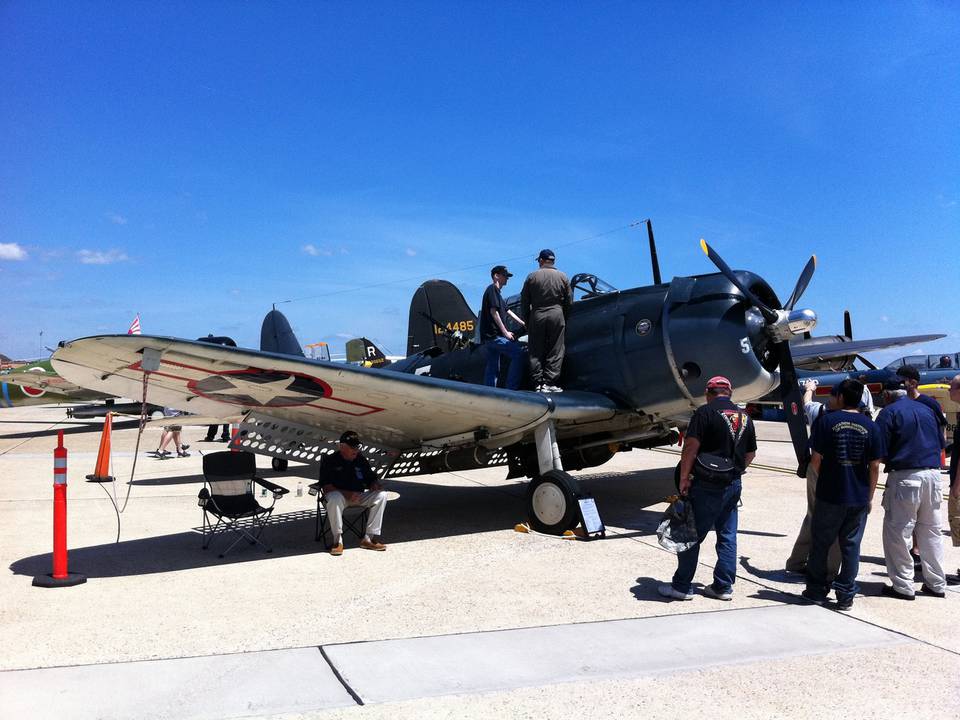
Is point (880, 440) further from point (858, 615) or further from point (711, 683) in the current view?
point (711, 683)

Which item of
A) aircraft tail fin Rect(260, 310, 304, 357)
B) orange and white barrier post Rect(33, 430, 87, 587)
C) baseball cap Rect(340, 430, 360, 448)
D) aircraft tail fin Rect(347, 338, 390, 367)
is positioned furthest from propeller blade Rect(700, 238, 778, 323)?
aircraft tail fin Rect(347, 338, 390, 367)

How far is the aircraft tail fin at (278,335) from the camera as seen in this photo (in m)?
14.2

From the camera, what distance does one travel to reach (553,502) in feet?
22.2

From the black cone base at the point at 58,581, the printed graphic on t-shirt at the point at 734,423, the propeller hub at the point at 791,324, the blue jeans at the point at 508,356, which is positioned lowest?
the black cone base at the point at 58,581

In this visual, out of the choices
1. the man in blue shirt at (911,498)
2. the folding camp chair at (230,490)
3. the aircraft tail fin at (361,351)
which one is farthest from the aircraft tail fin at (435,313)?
the man in blue shirt at (911,498)

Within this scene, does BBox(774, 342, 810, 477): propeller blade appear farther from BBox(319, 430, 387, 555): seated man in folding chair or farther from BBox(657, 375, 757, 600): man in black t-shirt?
BBox(319, 430, 387, 555): seated man in folding chair

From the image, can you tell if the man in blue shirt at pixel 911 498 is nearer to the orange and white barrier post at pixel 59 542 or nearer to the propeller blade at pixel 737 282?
the propeller blade at pixel 737 282

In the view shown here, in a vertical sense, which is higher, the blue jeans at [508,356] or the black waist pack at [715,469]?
the blue jeans at [508,356]

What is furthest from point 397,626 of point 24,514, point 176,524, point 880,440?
point 24,514

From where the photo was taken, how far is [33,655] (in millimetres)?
3750

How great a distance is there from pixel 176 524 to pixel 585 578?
4796 millimetres

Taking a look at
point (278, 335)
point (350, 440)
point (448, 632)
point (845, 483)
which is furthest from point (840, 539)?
point (278, 335)

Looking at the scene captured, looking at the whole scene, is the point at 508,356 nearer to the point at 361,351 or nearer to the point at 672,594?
the point at 672,594

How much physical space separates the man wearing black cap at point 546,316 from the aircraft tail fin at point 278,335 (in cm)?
806
